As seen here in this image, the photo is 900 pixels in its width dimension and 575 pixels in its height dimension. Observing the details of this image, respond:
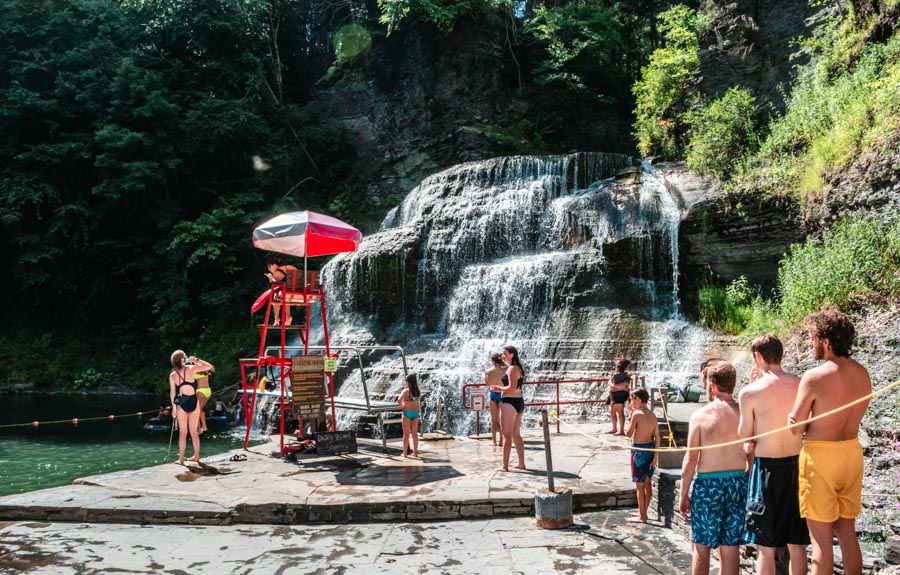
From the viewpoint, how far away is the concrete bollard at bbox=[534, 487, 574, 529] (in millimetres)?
5844

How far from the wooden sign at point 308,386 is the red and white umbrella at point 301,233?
150cm

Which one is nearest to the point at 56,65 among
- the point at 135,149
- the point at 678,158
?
the point at 135,149

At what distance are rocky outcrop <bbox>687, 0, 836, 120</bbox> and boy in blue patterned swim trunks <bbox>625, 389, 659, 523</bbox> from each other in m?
15.6

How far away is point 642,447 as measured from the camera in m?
6.12

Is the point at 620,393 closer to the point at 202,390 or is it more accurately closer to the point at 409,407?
the point at 409,407

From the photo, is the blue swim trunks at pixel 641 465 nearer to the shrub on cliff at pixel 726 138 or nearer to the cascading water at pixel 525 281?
the cascading water at pixel 525 281

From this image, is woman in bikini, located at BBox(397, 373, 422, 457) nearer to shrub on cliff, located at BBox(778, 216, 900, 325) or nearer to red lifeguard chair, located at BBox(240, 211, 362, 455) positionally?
red lifeguard chair, located at BBox(240, 211, 362, 455)

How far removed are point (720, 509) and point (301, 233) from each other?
6.38m

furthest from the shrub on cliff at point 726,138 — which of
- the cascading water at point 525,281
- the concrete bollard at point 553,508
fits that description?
the concrete bollard at point 553,508

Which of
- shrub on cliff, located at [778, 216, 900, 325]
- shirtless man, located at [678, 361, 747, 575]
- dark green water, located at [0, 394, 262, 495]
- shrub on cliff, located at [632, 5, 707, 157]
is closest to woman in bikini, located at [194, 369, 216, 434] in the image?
dark green water, located at [0, 394, 262, 495]

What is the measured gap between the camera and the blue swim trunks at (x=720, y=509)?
3.95 meters

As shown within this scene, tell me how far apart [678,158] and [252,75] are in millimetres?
19183

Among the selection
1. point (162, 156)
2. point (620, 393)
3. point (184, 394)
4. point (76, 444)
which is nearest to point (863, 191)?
point (620, 393)

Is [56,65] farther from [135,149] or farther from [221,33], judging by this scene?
[221,33]
